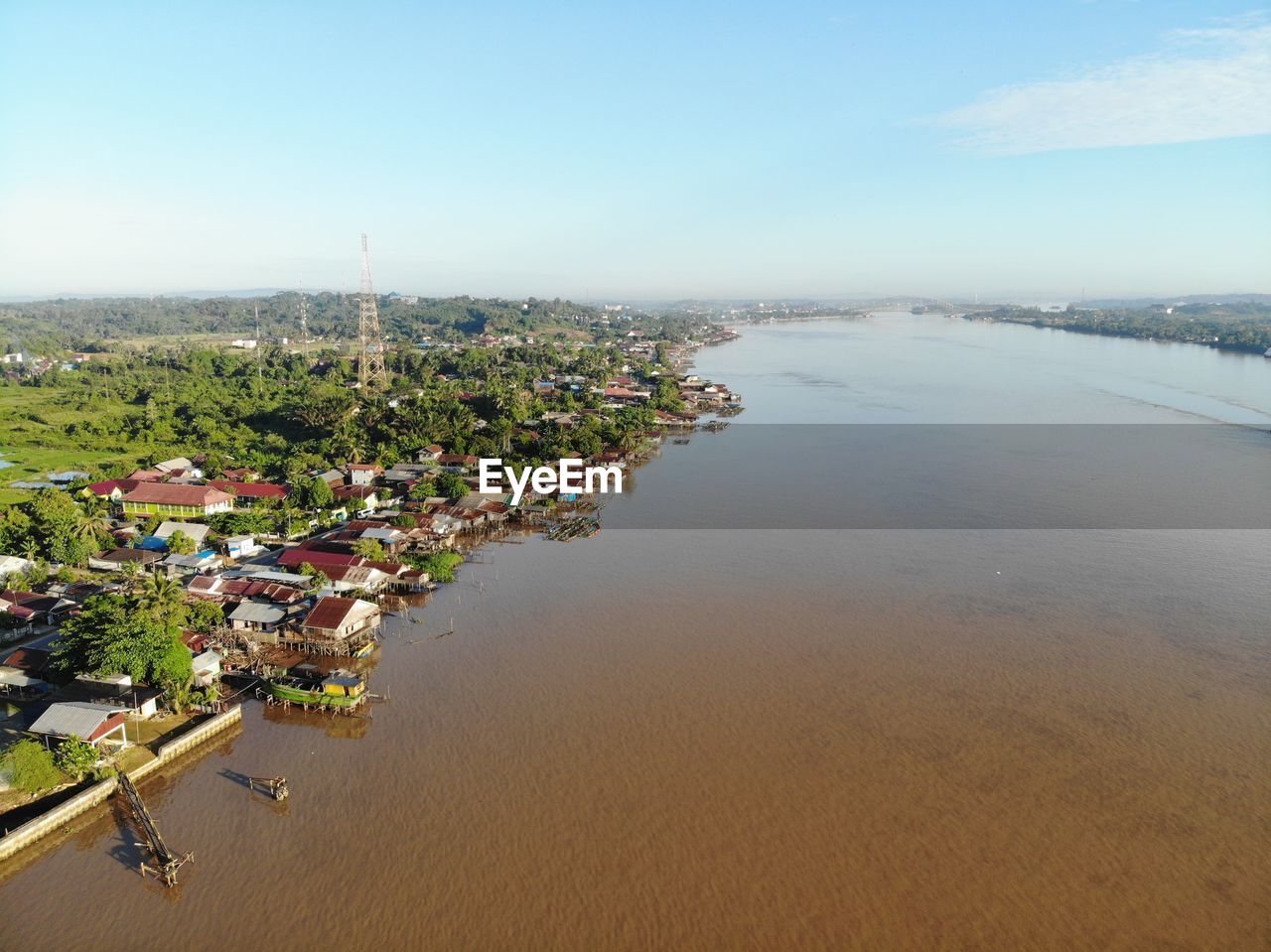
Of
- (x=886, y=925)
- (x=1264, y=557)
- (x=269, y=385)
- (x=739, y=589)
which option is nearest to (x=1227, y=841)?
(x=886, y=925)

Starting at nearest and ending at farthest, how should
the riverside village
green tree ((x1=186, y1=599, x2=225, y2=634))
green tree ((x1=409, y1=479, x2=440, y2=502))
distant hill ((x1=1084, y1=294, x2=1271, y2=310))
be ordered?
the riverside village < green tree ((x1=186, y1=599, x2=225, y2=634)) < green tree ((x1=409, y1=479, x2=440, y2=502)) < distant hill ((x1=1084, y1=294, x2=1271, y2=310))

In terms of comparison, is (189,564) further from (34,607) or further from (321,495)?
(321,495)

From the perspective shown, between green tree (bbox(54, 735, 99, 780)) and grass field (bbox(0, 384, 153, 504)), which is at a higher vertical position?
grass field (bbox(0, 384, 153, 504))

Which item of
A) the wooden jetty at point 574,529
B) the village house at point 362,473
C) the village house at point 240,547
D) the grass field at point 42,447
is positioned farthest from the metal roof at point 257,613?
the grass field at point 42,447

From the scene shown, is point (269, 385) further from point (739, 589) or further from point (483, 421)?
point (739, 589)

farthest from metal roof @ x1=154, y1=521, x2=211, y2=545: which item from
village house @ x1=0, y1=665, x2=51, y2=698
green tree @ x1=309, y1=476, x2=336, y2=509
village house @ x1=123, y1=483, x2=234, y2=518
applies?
village house @ x1=0, y1=665, x2=51, y2=698

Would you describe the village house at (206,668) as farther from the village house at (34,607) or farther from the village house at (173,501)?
the village house at (173,501)

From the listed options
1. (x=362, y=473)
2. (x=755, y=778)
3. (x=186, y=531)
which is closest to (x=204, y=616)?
(x=186, y=531)

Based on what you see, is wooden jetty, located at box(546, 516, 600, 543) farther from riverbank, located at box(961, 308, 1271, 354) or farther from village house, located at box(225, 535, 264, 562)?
riverbank, located at box(961, 308, 1271, 354)
